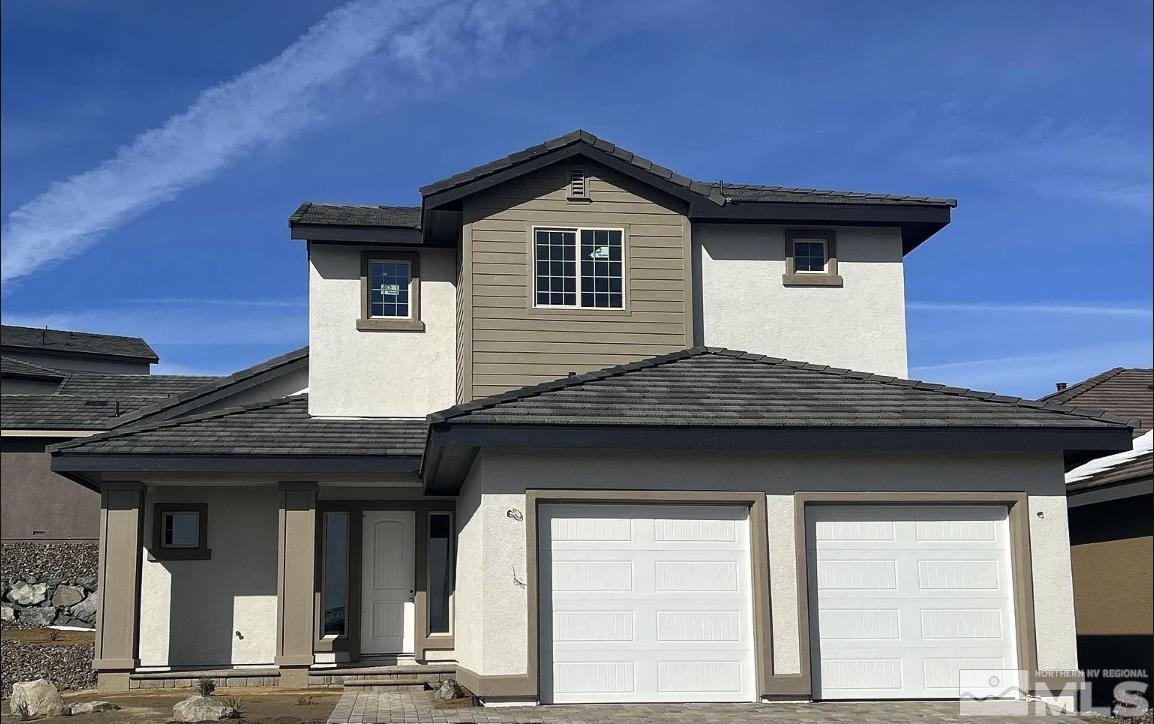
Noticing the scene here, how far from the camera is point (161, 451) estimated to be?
49.9 ft

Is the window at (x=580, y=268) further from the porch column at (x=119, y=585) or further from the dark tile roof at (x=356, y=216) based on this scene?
the porch column at (x=119, y=585)

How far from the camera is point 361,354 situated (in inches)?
690

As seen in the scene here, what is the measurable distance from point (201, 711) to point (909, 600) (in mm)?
7500

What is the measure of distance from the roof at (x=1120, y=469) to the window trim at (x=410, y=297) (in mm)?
9943

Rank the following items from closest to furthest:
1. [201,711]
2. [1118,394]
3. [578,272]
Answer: [201,711], [578,272], [1118,394]

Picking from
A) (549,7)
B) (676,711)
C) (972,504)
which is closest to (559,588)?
(676,711)

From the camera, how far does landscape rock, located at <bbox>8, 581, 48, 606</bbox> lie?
79.5 ft

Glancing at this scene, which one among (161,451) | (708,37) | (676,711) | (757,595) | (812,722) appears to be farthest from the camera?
(708,37)

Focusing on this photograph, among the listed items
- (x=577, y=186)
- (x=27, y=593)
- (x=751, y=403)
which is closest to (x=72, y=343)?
(x=27, y=593)

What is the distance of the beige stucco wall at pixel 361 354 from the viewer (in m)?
17.4

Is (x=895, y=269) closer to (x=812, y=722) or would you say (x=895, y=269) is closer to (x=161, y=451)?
(x=812, y=722)

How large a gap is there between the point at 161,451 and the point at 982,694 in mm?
10574

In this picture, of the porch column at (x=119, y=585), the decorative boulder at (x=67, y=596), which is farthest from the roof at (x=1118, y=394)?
the decorative boulder at (x=67, y=596)

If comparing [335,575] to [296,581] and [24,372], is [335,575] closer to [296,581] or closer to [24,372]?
[296,581]
